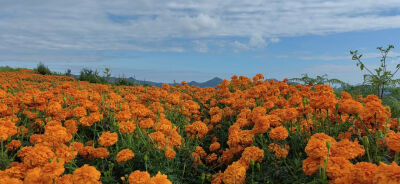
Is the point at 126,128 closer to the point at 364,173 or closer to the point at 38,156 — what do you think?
the point at 38,156

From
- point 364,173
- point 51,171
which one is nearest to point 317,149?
point 364,173

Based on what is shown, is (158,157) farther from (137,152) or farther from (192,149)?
(192,149)

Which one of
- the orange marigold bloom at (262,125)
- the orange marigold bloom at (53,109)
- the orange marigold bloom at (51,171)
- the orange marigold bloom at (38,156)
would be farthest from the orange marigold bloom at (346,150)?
the orange marigold bloom at (53,109)

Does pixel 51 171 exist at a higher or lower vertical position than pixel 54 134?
lower

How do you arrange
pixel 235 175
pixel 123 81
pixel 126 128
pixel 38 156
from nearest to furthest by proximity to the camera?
pixel 38 156 < pixel 235 175 < pixel 126 128 < pixel 123 81

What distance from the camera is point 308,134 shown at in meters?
3.26

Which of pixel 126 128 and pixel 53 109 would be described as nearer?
pixel 126 128

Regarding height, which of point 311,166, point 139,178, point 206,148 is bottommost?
point 206,148

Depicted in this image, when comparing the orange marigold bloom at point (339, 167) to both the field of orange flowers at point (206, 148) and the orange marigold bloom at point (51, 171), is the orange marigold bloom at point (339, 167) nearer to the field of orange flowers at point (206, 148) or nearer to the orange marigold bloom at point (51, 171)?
the field of orange flowers at point (206, 148)

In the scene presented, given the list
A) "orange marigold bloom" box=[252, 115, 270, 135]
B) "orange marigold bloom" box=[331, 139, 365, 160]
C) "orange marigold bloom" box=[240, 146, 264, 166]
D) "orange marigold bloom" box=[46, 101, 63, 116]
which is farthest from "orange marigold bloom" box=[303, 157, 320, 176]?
"orange marigold bloom" box=[46, 101, 63, 116]

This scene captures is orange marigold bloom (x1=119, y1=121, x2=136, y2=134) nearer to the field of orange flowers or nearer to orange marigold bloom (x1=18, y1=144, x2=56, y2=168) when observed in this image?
the field of orange flowers

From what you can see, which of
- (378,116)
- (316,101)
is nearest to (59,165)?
(316,101)

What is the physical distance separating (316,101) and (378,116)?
58 cm

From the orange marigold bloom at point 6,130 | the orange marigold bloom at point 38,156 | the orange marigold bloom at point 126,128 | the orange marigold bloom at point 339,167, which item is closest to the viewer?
the orange marigold bloom at point 339,167
